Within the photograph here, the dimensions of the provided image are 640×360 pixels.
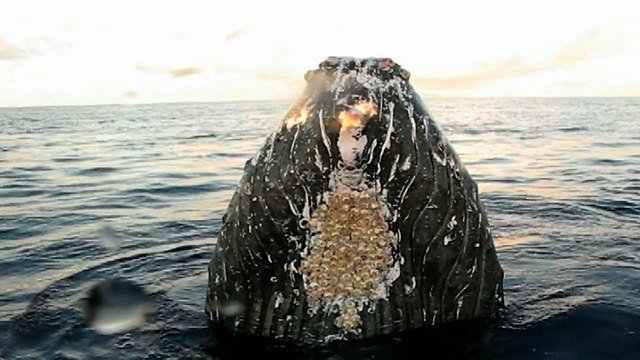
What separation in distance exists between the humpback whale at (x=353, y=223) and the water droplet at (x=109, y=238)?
3808mm

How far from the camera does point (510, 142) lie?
80.6ft

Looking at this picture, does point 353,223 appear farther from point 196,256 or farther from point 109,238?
point 109,238

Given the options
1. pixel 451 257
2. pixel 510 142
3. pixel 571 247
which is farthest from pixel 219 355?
pixel 510 142

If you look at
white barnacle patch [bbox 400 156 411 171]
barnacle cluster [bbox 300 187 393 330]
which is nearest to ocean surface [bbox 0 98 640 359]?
barnacle cluster [bbox 300 187 393 330]

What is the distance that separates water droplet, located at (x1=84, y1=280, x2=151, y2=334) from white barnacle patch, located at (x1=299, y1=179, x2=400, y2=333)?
5.26ft

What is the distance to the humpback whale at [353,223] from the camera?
3.66 m

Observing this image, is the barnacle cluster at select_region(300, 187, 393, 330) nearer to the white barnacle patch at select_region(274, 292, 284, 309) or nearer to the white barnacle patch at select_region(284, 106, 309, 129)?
the white barnacle patch at select_region(274, 292, 284, 309)

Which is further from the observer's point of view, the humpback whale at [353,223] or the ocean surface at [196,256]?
the ocean surface at [196,256]

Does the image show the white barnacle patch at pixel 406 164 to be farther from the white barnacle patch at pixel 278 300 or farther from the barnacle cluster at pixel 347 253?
the white barnacle patch at pixel 278 300

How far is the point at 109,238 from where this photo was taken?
8.23 meters

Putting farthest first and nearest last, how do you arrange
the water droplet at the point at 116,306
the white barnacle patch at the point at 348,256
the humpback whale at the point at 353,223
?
the water droplet at the point at 116,306, the white barnacle patch at the point at 348,256, the humpback whale at the point at 353,223

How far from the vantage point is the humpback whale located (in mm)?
3662

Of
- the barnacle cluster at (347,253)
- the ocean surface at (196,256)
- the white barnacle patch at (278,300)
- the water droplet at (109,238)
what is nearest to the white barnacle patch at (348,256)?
the barnacle cluster at (347,253)

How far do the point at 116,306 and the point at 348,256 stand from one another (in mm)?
2376
